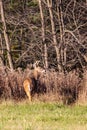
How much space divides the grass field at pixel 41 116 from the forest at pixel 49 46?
3.61 feet

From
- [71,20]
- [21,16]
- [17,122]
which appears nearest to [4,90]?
[17,122]

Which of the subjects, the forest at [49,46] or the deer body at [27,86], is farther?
the forest at [49,46]

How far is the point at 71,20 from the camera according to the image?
22.2 metres

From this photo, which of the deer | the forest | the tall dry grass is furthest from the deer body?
the forest

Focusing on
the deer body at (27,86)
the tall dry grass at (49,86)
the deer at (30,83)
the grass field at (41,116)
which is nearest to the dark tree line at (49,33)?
the deer at (30,83)

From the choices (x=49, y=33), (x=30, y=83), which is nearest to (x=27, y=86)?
(x=30, y=83)

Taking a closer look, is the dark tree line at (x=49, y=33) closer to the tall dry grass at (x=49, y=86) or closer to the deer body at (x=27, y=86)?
the tall dry grass at (x=49, y=86)

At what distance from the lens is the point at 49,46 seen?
21.4 m

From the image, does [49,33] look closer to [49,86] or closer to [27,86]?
[49,86]

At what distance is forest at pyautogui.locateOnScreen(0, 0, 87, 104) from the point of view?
15695 millimetres

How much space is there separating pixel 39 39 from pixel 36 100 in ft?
20.5

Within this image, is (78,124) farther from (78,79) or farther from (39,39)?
(39,39)

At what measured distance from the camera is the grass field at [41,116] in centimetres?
1045

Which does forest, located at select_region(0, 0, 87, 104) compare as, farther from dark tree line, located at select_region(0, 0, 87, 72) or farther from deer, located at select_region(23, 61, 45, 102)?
deer, located at select_region(23, 61, 45, 102)
